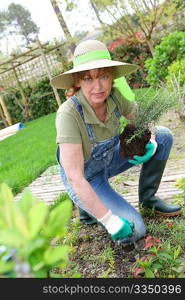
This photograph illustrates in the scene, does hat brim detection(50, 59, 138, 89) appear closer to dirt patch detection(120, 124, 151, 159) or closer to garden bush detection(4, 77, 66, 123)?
dirt patch detection(120, 124, 151, 159)

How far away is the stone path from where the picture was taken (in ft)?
8.13

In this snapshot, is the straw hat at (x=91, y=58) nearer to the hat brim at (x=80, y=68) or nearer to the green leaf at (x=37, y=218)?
the hat brim at (x=80, y=68)

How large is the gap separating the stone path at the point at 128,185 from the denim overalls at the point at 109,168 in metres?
0.42

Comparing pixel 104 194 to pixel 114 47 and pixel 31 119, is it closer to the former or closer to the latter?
pixel 114 47

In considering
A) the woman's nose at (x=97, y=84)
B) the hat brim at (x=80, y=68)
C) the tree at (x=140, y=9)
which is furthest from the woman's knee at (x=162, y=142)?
the tree at (x=140, y=9)

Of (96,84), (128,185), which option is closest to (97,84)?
(96,84)

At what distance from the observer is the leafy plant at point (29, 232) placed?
0.50 m

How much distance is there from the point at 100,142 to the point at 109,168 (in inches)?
12.8

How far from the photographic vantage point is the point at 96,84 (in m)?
1.64

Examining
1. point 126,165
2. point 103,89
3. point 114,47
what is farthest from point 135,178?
point 114,47

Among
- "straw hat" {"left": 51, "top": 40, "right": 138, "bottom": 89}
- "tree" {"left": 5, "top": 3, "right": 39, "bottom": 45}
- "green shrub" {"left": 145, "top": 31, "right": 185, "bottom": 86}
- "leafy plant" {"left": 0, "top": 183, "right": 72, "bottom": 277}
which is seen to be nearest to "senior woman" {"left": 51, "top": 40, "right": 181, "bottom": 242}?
"straw hat" {"left": 51, "top": 40, "right": 138, "bottom": 89}

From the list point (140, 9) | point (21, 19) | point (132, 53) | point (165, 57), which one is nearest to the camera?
point (165, 57)

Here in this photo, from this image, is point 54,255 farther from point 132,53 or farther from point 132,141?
point 132,53

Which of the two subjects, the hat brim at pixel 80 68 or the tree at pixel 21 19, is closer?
the hat brim at pixel 80 68
